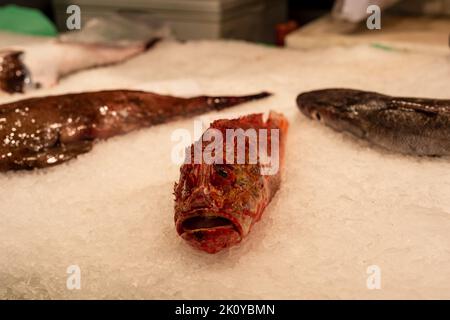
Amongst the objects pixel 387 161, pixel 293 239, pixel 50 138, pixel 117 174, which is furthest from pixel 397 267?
pixel 50 138

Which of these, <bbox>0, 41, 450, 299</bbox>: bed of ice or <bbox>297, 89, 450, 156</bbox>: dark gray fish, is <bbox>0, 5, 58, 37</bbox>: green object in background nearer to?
<bbox>0, 41, 450, 299</bbox>: bed of ice

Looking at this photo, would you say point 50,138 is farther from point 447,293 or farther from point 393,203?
point 447,293

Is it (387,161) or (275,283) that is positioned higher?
(387,161)

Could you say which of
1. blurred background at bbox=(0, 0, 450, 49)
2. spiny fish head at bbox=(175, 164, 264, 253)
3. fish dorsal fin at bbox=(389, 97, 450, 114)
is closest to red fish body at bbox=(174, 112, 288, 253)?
spiny fish head at bbox=(175, 164, 264, 253)

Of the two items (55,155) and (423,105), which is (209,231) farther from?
(423,105)

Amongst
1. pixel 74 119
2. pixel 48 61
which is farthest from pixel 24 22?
pixel 74 119

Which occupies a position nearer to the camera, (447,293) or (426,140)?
(447,293)
